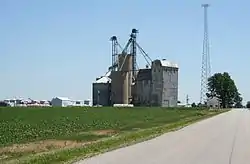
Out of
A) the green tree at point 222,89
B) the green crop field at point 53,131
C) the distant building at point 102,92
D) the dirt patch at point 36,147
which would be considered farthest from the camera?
the green tree at point 222,89

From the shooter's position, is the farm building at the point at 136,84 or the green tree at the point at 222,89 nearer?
the farm building at the point at 136,84

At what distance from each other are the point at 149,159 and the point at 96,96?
469 feet

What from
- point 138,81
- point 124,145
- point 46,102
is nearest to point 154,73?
point 138,81

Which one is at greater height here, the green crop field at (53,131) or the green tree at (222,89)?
the green tree at (222,89)

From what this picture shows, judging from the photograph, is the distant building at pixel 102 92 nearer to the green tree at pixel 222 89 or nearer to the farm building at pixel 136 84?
the farm building at pixel 136 84

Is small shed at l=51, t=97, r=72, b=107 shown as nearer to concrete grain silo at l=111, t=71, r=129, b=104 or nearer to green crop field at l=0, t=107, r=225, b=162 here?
concrete grain silo at l=111, t=71, r=129, b=104

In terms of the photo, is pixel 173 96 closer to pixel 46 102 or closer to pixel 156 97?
pixel 156 97

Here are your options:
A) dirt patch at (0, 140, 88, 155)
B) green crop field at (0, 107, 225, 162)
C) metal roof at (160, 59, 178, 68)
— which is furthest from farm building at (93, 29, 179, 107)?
dirt patch at (0, 140, 88, 155)

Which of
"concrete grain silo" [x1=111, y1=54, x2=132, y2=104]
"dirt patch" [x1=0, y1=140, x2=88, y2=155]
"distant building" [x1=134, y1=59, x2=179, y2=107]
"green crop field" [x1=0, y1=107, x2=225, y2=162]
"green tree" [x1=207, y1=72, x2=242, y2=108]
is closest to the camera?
"dirt patch" [x1=0, y1=140, x2=88, y2=155]

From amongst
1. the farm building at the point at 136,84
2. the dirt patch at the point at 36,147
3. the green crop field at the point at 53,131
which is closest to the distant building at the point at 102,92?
the farm building at the point at 136,84

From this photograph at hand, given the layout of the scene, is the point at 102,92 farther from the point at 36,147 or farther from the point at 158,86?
the point at 36,147

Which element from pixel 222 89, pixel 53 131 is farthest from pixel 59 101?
pixel 53 131

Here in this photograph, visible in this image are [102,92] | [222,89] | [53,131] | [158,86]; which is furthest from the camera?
[222,89]

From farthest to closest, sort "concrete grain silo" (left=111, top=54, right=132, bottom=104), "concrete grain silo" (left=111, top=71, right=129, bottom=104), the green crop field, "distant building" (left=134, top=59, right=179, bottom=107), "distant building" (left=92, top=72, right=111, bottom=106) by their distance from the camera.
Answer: "distant building" (left=92, top=72, right=111, bottom=106)
"distant building" (left=134, top=59, right=179, bottom=107)
"concrete grain silo" (left=111, top=54, right=132, bottom=104)
"concrete grain silo" (left=111, top=71, right=129, bottom=104)
the green crop field
